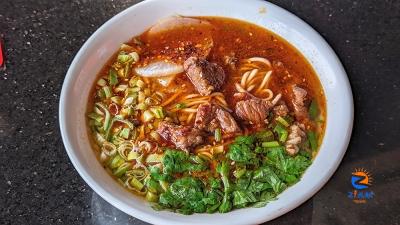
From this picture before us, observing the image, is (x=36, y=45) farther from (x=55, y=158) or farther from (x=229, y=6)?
(x=229, y=6)

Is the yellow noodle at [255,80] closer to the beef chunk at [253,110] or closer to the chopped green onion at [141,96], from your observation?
the beef chunk at [253,110]

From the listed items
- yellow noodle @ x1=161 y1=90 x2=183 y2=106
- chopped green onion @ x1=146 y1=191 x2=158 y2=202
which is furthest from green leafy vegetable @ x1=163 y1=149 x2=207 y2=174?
yellow noodle @ x1=161 y1=90 x2=183 y2=106

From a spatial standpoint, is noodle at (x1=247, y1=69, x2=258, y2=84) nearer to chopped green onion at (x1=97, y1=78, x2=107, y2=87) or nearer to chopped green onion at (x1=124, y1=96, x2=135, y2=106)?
chopped green onion at (x1=124, y1=96, x2=135, y2=106)

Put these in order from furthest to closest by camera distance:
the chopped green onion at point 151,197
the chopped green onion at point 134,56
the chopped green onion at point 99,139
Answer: the chopped green onion at point 134,56, the chopped green onion at point 99,139, the chopped green onion at point 151,197

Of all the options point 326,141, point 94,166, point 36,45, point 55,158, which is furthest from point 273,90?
point 36,45

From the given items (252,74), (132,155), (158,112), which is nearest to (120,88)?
(158,112)

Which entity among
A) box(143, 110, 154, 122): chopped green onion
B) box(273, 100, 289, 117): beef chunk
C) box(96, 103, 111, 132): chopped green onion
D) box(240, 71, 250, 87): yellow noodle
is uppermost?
box(273, 100, 289, 117): beef chunk

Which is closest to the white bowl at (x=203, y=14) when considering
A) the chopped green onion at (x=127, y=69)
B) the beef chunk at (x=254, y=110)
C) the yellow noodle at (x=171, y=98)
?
the chopped green onion at (x=127, y=69)

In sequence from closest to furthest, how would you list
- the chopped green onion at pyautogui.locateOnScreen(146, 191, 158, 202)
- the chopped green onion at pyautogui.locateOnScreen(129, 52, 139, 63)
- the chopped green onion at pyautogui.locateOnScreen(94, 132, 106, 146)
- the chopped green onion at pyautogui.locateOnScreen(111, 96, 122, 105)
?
the chopped green onion at pyautogui.locateOnScreen(146, 191, 158, 202) < the chopped green onion at pyautogui.locateOnScreen(94, 132, 106, 146) < the chopped green onion at pyautogui.locateOnScreen(111, 96, 122, 105) < the chopped green onion at pyautogui.locateOnScreen(129, 52, 139, 63)
